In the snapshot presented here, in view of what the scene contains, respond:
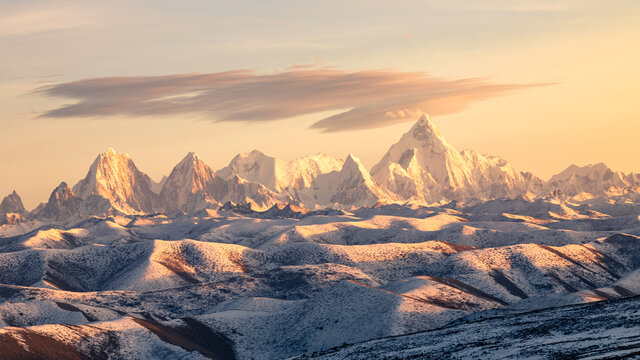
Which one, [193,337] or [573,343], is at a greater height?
[573,343]

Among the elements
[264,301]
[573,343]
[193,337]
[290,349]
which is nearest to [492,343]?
[573,343]

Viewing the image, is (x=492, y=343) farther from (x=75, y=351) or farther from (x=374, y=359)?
(x=75, y=351)

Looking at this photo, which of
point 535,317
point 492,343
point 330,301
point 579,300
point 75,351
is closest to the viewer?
point 492,343

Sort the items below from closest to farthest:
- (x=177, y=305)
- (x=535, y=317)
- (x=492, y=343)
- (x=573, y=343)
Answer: (x=573, y=343) < (x=492, y=343) < (x=535, y=317) < (x=177, y=305)

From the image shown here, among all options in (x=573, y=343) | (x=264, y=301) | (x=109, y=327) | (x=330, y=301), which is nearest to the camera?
(x=573, y=343)

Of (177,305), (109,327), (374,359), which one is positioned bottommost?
(177,305)

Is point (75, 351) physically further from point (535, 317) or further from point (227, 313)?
point (535, 317)

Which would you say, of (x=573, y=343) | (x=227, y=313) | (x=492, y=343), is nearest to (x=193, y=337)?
(x=227, y=313)

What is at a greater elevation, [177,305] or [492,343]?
[492,343]

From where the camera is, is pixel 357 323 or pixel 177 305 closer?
pixel 357 323
